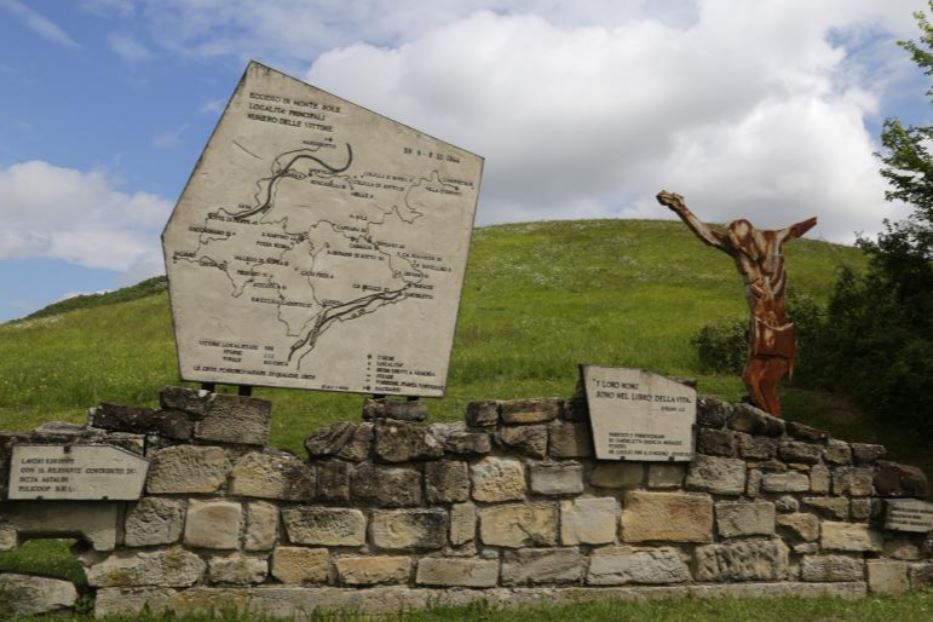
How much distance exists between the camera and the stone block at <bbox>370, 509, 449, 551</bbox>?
659 centimetres

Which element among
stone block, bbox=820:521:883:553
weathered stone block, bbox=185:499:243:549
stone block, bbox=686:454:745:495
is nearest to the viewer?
weathered stone block, bbox=185:499:243:549

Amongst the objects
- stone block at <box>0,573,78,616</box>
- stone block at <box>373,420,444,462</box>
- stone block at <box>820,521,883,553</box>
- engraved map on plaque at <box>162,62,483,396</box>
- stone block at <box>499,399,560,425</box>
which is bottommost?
stone block at <box>0,573,78,616</box>

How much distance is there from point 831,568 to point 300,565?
520 cm

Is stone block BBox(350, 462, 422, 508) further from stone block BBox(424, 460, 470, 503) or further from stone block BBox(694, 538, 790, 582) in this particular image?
stone block BBox(694, 538, 790, 582)

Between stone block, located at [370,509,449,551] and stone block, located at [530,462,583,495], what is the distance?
87 cm

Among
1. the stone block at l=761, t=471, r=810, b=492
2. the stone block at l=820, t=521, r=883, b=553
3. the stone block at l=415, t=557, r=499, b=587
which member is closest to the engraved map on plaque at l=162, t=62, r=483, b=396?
the stone block at l=415, t=557, r=499, b=587

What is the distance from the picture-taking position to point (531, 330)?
24.2 m

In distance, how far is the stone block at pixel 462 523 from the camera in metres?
6.76

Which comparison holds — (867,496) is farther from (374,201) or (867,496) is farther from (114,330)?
(114,330)

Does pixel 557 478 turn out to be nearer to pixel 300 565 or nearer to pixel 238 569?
pixel 300 565

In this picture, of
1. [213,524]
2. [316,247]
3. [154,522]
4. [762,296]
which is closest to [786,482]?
[762,296]

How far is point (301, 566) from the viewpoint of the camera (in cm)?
642

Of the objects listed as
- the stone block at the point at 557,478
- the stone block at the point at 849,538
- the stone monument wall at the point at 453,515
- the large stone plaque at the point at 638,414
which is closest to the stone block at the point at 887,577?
the stone monument wall at the point at 453,515

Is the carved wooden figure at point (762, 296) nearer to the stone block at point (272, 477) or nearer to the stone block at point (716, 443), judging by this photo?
the stone block at point (716, 443)
